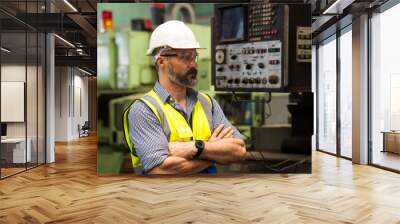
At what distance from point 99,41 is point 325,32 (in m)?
6.47

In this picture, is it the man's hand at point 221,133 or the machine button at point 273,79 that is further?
the machine button at point 273,79

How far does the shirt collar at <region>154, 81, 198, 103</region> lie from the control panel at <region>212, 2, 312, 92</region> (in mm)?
420

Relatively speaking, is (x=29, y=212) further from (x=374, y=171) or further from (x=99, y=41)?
(x=374, y=171)

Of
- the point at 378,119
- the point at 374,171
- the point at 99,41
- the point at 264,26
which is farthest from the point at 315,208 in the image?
the point at 378,119

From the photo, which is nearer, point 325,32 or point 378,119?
point 378,119

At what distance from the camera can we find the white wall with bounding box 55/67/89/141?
15.7 meters

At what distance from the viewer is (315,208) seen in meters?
4.52

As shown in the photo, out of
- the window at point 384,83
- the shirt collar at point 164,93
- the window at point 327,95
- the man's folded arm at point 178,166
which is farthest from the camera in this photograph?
the window at point 327,95

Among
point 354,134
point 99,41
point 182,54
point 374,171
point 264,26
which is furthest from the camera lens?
point 354,134

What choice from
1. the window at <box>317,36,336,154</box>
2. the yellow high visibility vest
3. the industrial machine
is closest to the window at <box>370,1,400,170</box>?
the window at <box>317,36,336,154</box>

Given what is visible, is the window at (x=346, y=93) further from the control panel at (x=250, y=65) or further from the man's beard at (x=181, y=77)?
the man's beard at (x=181, y=77)

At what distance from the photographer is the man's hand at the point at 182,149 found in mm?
3715

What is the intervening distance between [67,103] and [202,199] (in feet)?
39.4

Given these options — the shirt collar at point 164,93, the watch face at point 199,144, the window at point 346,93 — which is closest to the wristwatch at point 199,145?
the watch face at point 199,144
